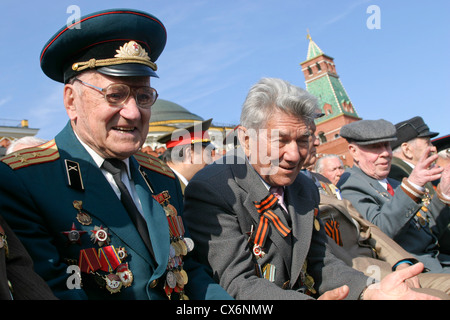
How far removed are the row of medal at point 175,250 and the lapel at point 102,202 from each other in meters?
0.16

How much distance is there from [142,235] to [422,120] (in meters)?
4.80

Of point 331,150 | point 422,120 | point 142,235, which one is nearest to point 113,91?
point 142,235

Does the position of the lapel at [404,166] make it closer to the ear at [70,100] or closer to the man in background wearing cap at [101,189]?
the man in background wearing cap at [101,189]

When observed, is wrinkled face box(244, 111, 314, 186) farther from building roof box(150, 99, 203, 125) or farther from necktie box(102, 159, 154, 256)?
building roof box(150, 99, 203, 125)

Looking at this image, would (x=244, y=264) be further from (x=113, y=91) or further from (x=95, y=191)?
(x=113, y=91)

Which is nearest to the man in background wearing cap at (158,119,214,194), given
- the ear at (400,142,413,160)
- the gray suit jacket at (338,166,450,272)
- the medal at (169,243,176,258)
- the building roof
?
the gray suit jacket at (338,166,450,272)

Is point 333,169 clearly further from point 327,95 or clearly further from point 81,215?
point 327,95

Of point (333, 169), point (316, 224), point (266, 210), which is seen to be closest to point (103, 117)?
point (266, 210)

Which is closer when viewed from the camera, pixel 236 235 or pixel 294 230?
pixel 236 235

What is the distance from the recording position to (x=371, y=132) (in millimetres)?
4770

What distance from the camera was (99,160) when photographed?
94.9 inches

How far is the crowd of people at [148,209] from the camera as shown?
2.11m

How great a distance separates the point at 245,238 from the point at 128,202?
0.80 meters

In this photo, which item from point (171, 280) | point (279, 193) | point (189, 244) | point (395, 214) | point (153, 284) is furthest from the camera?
point (395, 214)
